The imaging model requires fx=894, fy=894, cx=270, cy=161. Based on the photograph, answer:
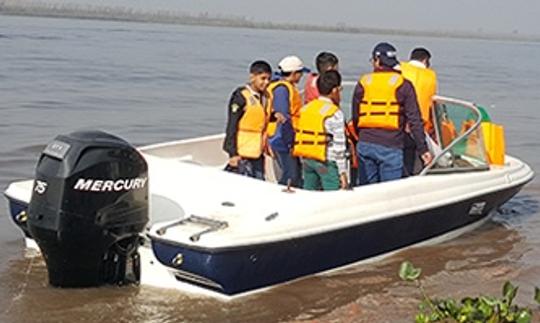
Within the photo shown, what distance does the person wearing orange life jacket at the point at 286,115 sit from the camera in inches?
264

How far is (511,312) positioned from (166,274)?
86.6 inches

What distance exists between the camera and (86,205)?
5.09 metres

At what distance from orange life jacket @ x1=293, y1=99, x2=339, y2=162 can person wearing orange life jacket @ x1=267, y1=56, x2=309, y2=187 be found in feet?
1.50

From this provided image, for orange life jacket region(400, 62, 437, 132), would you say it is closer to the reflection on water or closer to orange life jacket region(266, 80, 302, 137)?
orange life jacket region(266, 80, 302, 137)

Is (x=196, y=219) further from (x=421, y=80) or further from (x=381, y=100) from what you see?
(x=421, y=80)

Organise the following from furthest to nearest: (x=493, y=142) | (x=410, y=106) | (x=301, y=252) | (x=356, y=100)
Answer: (x=493, y=142)
(x=356, y=100)
(x=410, y=106)
(x=301, y=252)

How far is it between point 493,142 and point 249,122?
2.42 meters

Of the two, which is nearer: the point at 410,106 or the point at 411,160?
the point at 410,106

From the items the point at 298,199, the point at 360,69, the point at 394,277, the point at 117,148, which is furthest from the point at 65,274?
the point at 360,69

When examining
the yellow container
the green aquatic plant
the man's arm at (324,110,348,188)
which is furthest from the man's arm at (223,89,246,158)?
the green aquatic plant

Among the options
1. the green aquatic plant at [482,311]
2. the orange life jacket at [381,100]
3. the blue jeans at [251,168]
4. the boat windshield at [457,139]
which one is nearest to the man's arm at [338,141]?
the orange life jacket at [381,100]

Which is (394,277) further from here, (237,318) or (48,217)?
(48,217)

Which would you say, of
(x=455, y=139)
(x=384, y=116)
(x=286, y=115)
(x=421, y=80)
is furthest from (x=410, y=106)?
(x=455, y=139)

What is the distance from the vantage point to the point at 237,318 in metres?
5.46
